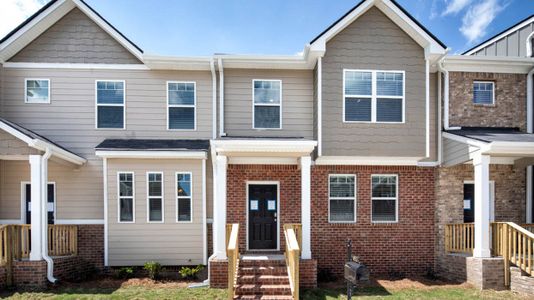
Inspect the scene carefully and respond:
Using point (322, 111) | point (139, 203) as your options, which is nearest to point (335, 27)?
point (322, 111)

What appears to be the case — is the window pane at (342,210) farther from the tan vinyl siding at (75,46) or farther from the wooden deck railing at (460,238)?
the tan vinyl siding at (75,46)

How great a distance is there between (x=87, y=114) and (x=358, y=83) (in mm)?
8460

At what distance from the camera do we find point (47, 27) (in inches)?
408

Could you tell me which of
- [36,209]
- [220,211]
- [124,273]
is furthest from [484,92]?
[36,209]

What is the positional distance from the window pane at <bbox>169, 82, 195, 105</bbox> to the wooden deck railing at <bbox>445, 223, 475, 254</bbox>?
893 cm

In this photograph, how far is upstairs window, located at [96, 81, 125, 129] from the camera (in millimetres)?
10445

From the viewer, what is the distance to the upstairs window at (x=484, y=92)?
10525 mm

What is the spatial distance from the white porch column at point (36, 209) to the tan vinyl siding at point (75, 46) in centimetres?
365

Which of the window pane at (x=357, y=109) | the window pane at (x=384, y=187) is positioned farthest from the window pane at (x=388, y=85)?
the window pane at (x=384, y=187)

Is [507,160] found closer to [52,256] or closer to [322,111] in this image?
[322,111]

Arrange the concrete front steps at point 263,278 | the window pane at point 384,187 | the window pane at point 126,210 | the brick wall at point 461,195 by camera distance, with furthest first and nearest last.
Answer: the window pane at point 384,187, the brick wall at point 461,195, the window pane at point 126,210, the concrete front steps at point 263,278

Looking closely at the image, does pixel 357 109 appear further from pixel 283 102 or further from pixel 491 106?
pixel 491 106

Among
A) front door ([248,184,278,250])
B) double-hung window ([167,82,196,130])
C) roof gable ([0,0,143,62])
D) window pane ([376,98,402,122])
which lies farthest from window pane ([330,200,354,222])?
roof gable ([0,0,143,62])

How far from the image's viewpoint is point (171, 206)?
9.98 meters
